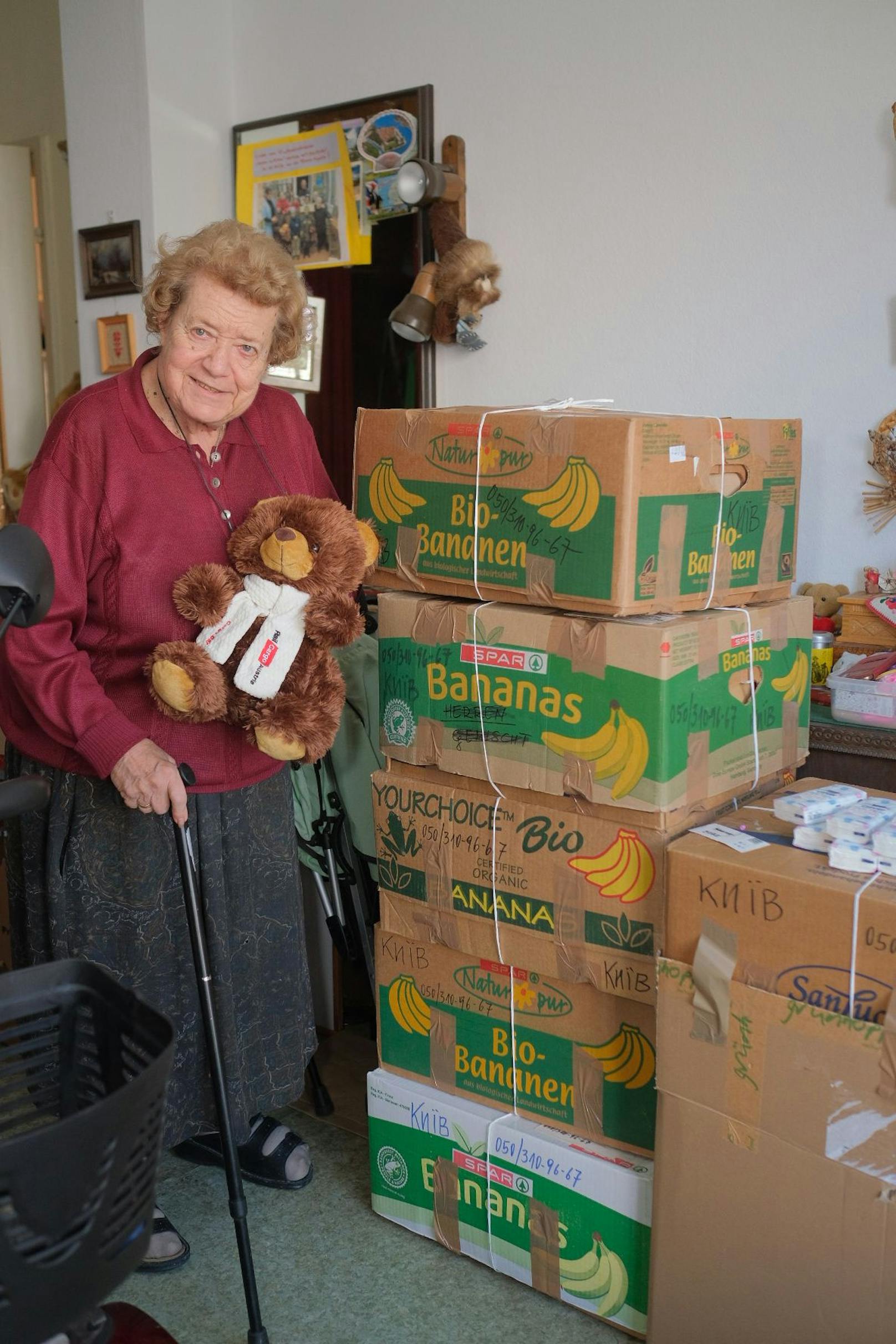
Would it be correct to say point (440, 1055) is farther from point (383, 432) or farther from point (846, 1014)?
point (383, 432)

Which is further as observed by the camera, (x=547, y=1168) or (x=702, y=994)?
(x=547, y=1168)

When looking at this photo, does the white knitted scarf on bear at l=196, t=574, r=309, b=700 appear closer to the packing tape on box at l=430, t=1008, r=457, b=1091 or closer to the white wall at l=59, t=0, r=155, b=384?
the packing tape on box at l=430, t=1008, r=457, b=1091

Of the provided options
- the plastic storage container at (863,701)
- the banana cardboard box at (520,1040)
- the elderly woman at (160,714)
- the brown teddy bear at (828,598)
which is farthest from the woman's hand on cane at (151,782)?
the brown teddy bear at (828,598)

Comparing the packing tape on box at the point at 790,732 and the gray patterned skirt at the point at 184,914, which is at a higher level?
the packing tape on box at the point at 790,732

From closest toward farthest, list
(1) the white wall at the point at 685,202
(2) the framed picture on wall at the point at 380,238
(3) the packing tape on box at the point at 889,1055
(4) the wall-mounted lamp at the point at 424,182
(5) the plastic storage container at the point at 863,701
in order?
(3) the packing tape on box at the point at 889,1055 < (5) the plastic storage container at the point at 863,701 < (1) the white wall at the point at 685,202 < (4) the wall-mounted lamp at the point at 424,182 < (2) the framed picture on wall at the point at 380,238

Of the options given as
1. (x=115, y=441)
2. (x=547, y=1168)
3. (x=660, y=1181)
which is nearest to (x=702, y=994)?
(x=660, y=1181)

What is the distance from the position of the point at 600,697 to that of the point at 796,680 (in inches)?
16.6

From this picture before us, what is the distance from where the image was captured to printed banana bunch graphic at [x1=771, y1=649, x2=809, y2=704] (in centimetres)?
176

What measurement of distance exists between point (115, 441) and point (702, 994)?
1.10 meters

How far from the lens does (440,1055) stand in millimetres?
1843

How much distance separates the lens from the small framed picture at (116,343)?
3164 millimetres

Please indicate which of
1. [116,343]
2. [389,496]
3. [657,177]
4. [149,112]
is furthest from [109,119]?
[389,496]

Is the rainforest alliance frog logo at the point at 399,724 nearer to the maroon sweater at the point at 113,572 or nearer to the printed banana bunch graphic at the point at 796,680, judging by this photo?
the maroon sweater at the point at 113,572

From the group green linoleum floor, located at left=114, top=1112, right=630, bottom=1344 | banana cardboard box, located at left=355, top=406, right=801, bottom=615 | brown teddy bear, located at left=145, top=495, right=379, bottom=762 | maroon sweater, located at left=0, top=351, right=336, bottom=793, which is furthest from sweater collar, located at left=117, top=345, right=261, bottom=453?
green linoleum floor, located at left=114, top=1112, right=630, bottom=1344
